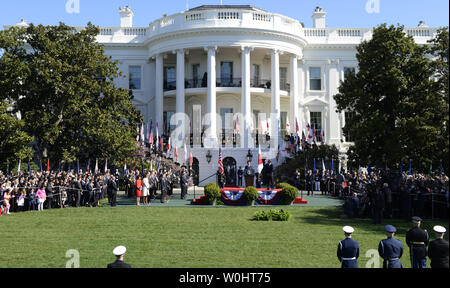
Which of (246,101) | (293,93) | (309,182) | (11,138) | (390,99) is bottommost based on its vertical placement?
(309,182)

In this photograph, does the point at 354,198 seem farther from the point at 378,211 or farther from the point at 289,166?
the point at 289,166

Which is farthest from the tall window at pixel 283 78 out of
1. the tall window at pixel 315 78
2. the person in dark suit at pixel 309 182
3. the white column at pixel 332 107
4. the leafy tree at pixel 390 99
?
the leafy tree at pixel 390 99

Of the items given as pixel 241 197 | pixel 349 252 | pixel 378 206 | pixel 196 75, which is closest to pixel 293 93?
pixel 196 75

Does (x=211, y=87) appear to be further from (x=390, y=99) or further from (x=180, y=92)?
(x=390, y=99)

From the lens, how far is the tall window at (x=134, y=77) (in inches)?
1565

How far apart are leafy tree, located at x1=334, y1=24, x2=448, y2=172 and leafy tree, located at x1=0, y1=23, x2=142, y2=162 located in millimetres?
13916

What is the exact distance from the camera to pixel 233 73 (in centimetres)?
3766

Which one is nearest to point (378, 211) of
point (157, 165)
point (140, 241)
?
point (140, 241)

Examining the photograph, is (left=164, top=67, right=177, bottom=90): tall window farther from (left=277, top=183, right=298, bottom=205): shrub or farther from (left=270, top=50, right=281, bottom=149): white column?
(left=277, top=183, right=298, bottom=205): shrub

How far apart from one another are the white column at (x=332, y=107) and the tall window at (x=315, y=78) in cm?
91

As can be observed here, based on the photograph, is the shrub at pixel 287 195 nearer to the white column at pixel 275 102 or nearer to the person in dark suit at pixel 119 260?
the white column at pixel 275 102

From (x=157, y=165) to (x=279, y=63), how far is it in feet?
54.9

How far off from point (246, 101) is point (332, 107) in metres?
9.28
